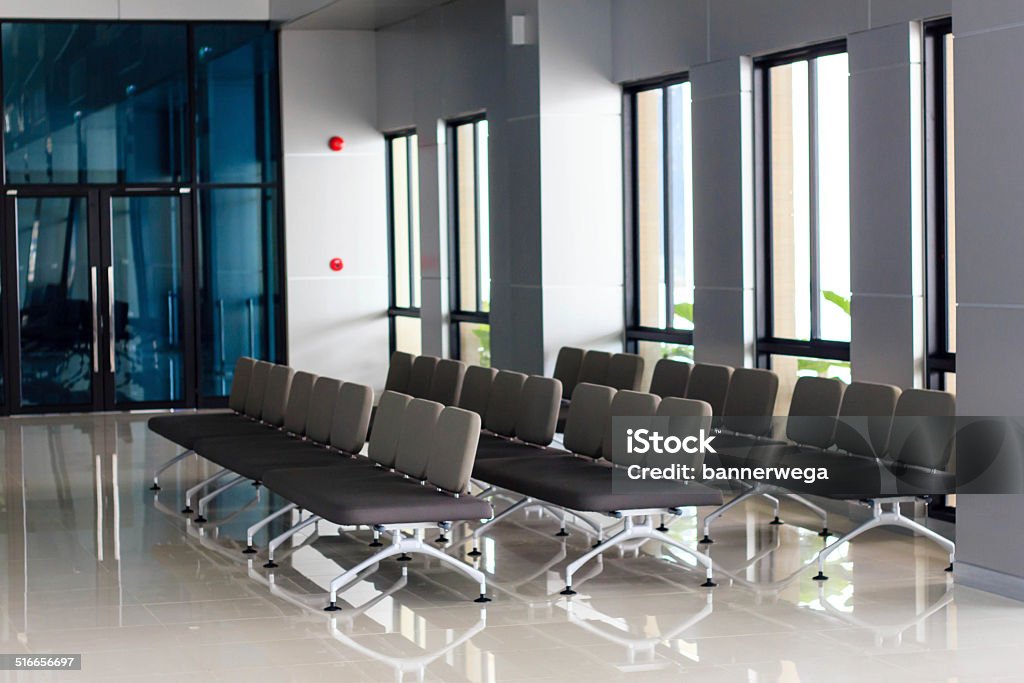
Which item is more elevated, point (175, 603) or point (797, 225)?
point (797, 225)

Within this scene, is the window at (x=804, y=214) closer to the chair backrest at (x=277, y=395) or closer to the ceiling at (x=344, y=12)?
the chair backrest at (x=277, y=395)

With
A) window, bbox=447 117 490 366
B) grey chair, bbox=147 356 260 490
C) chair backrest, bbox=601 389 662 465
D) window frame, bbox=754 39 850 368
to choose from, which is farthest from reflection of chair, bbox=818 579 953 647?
window, bbox=447 117 490 366

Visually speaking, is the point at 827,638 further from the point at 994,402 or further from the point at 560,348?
the point at 560,348

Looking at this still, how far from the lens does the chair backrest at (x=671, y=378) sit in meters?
9.02

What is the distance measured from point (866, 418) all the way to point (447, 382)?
300cm

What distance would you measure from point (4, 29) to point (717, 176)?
8.11m

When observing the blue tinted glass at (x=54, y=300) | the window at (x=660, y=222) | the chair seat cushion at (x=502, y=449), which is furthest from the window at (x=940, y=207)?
the blue tinted glass at (x=54, y=300)

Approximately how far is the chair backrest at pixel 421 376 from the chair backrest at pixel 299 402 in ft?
3.27

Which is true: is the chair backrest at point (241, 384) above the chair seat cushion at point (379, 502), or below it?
above

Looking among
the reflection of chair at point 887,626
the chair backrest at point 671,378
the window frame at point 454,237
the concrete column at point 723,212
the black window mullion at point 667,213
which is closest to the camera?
the reflection of chair at point 887,626

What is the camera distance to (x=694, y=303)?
401 inches

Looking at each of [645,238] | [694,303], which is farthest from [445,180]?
[694,303]

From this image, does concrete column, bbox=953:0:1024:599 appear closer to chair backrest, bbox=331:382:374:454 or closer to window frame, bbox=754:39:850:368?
window frame, bbox=754:39:850:368

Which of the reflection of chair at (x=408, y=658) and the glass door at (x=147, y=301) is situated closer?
the reflection of chair at (x=408, y=658)
